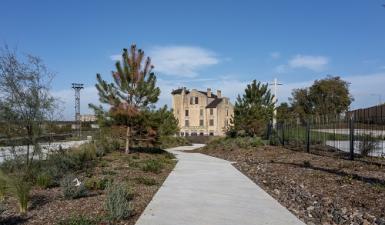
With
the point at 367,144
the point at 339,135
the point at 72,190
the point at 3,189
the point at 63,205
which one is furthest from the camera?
the point at 339,135

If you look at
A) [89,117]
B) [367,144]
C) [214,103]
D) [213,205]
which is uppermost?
[214,103]

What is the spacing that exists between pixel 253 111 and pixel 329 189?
2701cm

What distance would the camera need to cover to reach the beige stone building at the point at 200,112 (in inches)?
3462

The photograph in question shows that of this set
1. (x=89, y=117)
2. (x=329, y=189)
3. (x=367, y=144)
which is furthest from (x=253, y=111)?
(x=329, y=189)

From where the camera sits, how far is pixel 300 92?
79812 mm

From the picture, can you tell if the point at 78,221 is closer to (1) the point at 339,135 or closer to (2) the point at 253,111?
(1) the point at 339,135

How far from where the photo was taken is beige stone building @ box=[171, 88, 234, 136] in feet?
289

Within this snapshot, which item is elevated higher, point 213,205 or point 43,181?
point 43,181

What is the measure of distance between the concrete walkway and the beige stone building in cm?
7432

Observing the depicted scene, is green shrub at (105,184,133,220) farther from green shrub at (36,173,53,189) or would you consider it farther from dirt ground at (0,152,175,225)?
green shrub at (36,173,53,189)

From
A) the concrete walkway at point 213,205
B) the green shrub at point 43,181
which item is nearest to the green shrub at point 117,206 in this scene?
the concrete walkway at point 213,205

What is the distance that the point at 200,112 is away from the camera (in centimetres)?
8888

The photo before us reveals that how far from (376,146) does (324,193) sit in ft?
28.4

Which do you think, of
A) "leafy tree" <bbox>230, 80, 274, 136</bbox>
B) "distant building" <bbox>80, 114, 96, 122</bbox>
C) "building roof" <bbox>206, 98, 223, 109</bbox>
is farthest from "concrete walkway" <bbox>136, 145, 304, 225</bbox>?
"building roof" <bbox>206, 98, 223, 109</bbox>
